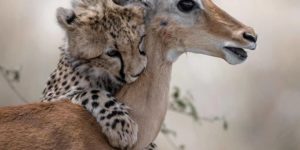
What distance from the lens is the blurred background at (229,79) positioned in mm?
7594

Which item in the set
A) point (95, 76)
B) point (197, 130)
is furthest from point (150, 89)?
point (197, 130)

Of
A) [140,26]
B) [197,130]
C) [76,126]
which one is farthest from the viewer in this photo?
[197,130]

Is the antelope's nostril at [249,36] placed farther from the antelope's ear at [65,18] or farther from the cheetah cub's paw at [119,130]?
the antelope's ear at [65,18]

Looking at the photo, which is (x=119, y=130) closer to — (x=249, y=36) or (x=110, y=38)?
(x=110, y=38)

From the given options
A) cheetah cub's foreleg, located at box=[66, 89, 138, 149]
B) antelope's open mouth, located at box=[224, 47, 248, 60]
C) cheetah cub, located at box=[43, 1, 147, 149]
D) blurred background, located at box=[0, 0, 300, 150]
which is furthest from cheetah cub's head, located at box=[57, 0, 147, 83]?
blurred background, located at box=[0, 0, 300, 150]

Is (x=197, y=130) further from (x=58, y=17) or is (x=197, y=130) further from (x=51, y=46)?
(x=58, y=17)

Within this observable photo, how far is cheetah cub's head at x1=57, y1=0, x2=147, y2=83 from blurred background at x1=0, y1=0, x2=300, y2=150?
10.7ft

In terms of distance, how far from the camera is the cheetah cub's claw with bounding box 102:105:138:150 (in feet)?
13.5

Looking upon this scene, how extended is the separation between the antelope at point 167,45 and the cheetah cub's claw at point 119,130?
4.2 inches

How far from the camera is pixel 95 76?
4301 mm

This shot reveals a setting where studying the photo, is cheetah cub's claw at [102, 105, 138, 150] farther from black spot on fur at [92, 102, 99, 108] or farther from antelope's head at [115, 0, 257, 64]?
antelope's head at [115, 0, 257, 64]

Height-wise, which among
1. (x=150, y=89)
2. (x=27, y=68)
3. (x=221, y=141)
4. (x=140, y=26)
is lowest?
(x=221, y=141)

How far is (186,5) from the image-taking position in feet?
14.6

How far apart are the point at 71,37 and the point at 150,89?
39 centimetres
